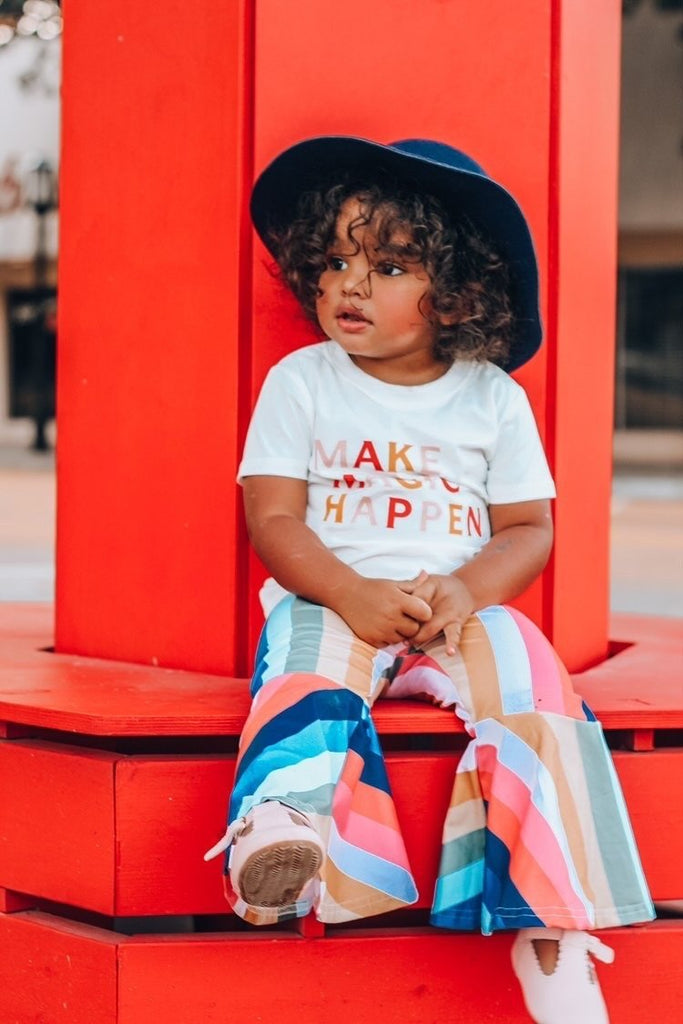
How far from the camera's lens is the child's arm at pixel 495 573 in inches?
79.0

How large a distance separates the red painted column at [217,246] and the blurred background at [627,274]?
6.31 meters

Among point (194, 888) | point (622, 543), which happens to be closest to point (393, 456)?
point (194, 888)

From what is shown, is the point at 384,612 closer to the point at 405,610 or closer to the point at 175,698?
the point at 405,610

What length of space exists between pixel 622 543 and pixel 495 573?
16.8 ft

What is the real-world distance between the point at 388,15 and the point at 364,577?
1078 mm

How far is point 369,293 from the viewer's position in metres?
2.22

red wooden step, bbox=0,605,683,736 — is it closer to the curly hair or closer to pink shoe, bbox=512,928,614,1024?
pink shoe, bbox=512,928,614,1024

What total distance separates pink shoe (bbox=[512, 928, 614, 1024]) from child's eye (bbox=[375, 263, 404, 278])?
1.08 metres

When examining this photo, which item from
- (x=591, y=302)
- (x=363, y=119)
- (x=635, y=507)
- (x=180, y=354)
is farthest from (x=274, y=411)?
(x=635, y=507)

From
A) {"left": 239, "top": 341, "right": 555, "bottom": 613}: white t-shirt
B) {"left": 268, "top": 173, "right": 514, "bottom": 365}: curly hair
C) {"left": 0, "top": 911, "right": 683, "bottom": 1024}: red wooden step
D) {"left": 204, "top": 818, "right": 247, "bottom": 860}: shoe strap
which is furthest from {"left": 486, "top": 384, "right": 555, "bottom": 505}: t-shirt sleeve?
{"left": 204, "top": 818, "right": 247, "bottom": 860}: shoe strap

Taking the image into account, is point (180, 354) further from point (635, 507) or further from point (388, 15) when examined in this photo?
point (635, 507)

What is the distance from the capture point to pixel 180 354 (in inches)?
95.4

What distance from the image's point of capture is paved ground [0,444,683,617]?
190 inches

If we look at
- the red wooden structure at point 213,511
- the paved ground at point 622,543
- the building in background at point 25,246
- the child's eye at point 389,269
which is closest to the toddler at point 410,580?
the child's eye at point 389,269
